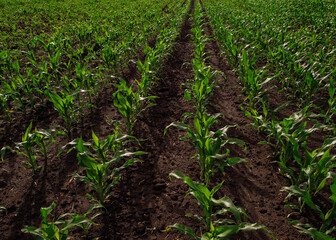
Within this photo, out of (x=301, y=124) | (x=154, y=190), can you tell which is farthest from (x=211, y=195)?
(x=301, y=124)

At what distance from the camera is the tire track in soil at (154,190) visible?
6.14 feet

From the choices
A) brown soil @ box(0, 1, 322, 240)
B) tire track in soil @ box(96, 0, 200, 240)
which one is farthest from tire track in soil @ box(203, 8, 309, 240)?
tire track in soil @ box(96, 0, 200, 240)

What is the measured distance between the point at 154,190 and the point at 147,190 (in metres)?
0.07

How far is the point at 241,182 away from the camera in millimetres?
2285

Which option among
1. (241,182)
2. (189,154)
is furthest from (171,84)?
(241,182)

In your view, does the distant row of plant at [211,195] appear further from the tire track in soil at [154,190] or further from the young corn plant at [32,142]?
the young corn plant at [32,142]

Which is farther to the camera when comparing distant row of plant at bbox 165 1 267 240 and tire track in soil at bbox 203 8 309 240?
tire track in soil at bbox 203 8 309 240

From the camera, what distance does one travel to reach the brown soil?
1.87m

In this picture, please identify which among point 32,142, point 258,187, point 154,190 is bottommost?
point 258,187

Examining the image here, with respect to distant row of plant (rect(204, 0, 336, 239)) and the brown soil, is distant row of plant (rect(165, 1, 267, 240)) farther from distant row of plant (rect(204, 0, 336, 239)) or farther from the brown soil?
distant row of plant (rect(204, 0, 336, 239))

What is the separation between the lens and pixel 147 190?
2.24 m

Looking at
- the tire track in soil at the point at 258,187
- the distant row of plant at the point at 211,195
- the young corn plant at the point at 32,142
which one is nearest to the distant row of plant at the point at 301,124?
the tire track in soil at the point at 258,187

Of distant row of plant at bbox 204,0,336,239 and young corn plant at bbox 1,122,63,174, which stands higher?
young corn plant at bbox 1,122,63,174

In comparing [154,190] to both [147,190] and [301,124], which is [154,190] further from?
[301,124]
